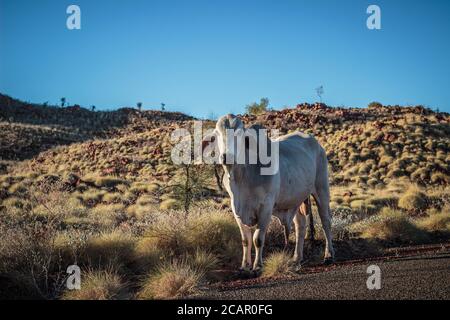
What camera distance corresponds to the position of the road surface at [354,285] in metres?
4.57

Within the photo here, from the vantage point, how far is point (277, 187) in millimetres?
7188

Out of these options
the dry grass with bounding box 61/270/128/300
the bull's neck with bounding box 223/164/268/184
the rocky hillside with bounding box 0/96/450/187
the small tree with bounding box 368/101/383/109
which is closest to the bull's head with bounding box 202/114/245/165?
the bull's neck with bounding box 223/164/268/184

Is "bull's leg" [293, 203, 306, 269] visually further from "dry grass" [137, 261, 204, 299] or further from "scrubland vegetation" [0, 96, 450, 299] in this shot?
"dry grass" [137, 261, 204, 299]

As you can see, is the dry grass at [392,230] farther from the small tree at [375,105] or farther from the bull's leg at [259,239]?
the small tree at [375,105]

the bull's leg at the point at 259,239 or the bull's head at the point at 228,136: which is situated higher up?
the bull's head at the point at 228,136

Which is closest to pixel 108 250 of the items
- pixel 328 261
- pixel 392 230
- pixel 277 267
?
pixel 277 267

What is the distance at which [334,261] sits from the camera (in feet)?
26.8

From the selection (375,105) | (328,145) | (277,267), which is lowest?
(277,267)

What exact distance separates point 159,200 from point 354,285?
1612 centimetres

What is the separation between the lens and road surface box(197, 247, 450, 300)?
457cm

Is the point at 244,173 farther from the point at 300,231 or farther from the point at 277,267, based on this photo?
the point at 300,231

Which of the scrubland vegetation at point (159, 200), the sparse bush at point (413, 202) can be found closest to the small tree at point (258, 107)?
the scrubland vegetation at point (159, 200)

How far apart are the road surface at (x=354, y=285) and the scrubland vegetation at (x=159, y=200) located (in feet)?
2.73

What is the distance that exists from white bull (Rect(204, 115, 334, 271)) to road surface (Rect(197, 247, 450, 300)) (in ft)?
3.53
